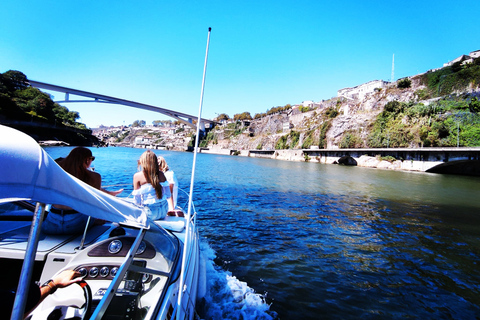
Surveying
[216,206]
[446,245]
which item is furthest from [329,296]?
[216,206]

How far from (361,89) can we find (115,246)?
13128cm

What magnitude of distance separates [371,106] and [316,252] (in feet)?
215

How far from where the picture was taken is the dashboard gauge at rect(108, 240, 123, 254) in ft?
8.63

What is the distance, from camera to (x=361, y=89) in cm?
11525

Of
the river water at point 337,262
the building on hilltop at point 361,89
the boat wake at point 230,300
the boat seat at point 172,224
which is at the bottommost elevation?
the boat wake at point 230,300

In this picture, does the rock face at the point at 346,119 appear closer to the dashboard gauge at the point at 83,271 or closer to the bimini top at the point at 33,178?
the dashboard gauge at the point at 83,271

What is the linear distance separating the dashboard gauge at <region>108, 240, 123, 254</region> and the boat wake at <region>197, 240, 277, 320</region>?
69.7 inches

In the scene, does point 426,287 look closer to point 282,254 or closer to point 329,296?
point 329,296

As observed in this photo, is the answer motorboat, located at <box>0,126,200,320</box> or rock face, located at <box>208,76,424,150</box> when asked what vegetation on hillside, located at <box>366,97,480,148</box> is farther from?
motorboat, located at <box>0,126,200,320</box>

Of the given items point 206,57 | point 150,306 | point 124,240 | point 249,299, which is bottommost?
point 249,299

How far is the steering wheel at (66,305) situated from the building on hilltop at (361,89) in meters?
106

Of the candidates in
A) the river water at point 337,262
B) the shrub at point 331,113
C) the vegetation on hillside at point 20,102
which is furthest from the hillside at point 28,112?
the shrub at point 331,113

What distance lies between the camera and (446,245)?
684cm

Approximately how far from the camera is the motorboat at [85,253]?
51.1 inches
